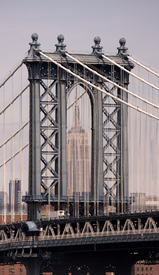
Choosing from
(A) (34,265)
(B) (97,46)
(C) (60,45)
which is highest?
(B) (97,46)

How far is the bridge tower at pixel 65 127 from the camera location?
423 feet

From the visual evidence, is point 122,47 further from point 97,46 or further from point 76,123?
point 76,123

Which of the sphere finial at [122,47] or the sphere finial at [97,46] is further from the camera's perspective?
the sphere finial at [122,47]

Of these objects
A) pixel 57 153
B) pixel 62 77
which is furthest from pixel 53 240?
pixel 62 77

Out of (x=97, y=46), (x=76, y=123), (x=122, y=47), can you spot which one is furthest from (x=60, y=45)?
(x=76, y=123)

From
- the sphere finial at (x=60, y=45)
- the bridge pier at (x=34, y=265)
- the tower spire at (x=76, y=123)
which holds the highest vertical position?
the sphere finial at (x=60, y=45)

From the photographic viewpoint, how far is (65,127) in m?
131

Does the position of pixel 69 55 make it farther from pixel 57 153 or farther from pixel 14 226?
pixel 14 226

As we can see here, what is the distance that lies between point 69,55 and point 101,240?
32.5 meters

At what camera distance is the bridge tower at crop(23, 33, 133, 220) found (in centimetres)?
12900

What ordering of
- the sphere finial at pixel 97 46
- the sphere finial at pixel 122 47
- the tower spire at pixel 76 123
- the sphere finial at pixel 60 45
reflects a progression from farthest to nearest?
the sphere finial at pixel 122 47 → the sphere finial at pixel 97 46 → the tower spire at pixel 76 123 → the sphere finial at pixel 60 45

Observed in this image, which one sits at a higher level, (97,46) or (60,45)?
(97,46)

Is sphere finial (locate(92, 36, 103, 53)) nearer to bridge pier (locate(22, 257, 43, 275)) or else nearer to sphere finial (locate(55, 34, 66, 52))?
sphere finial (locate(55, 34, 66, 52))

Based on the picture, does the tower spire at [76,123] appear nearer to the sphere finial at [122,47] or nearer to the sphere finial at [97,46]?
the sphere finial at [97,46]
